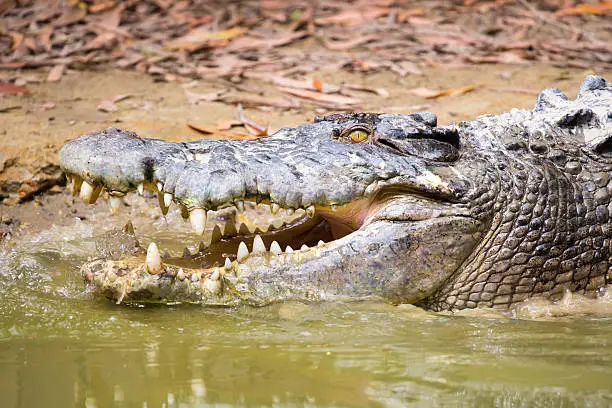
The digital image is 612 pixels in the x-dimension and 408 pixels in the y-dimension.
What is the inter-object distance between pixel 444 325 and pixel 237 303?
932 millimetres

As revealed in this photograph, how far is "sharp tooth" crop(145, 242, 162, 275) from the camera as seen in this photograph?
3.36 meters

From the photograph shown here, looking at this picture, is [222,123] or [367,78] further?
[367,78]

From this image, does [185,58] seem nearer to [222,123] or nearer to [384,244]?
[222,123]

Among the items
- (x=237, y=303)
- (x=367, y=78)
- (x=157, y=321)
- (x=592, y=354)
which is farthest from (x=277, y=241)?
(x=367, y=78)

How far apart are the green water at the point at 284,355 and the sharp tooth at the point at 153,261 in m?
0.22

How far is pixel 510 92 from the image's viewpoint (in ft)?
22.5

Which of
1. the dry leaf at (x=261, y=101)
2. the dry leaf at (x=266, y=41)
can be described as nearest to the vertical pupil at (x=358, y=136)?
the dry leaf at (x=261, y=101)

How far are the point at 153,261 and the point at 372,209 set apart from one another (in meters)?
1.03

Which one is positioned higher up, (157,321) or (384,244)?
(384,244)

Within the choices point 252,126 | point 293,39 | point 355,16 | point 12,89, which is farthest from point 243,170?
point 355,16

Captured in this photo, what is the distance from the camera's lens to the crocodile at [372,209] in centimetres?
340

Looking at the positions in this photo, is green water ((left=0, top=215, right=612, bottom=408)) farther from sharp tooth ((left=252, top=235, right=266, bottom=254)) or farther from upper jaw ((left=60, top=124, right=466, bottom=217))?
upper jaw ((left=60, top=124, right=466, bottom=217))

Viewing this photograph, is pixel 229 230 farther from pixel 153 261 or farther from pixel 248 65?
pixel 248 65

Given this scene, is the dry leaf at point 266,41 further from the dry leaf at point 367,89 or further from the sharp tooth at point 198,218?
the sharp tooth at point 198,218
